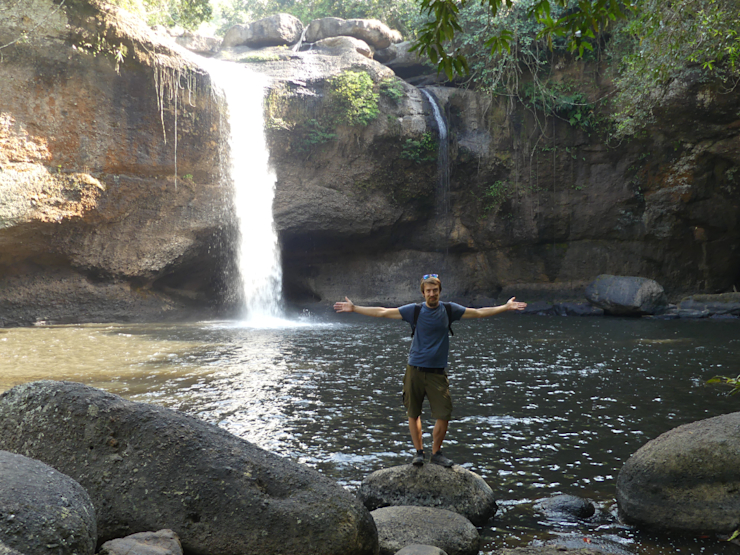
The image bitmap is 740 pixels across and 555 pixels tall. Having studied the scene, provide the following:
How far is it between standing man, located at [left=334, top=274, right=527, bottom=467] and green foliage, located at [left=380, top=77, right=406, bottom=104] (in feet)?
61.1

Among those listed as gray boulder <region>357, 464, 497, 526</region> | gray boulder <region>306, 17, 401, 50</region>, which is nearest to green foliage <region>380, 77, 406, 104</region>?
gray boulder <region>306, 17, 401, 50</region>

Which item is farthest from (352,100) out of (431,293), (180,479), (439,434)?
(180,479)

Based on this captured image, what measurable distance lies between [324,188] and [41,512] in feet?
66.4

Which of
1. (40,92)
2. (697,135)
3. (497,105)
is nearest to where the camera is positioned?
(40,92)

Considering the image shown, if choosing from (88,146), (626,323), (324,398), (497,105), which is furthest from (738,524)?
(497,105)

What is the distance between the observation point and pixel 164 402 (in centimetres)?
759

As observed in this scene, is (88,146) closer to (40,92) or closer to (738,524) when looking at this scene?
(40,92)

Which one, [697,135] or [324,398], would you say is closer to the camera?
[324,398]

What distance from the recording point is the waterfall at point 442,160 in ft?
74.5

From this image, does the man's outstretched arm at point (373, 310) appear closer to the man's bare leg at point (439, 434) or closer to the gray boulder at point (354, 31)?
the man's bare leg at point (439, 434)

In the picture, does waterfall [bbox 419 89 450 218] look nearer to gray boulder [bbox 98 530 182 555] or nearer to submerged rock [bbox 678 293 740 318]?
submerged rock [bbox 678 293 740 318]

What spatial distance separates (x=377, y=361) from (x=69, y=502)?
8561 millimetres

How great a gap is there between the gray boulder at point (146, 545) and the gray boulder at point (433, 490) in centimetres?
195

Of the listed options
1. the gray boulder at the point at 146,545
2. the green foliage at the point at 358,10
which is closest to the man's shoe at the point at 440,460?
the gray boulder at the point at 146,545
